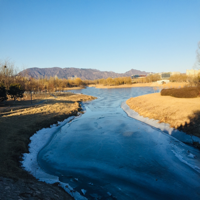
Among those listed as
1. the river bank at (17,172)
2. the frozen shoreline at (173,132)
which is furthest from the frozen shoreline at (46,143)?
the river bank at (17,172)

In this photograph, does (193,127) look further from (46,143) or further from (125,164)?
(46,143)

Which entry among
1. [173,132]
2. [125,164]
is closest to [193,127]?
[173,132]

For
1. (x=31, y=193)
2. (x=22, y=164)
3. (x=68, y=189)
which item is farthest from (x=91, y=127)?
(x=31, y=193)

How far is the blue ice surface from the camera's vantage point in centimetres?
713

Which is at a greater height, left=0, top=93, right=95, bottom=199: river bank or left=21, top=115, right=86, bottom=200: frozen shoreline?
left=0, top=93, right=95, bottom=199: river bank

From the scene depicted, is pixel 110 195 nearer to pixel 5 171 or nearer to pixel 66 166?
pixel 66 166

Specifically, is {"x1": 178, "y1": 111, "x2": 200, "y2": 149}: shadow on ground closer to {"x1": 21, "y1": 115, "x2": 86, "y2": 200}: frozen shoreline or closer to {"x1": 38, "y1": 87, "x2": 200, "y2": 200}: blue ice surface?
{"x1": 38, "y1": 87, "x2": 200, "y2": 200}: blue ice surface

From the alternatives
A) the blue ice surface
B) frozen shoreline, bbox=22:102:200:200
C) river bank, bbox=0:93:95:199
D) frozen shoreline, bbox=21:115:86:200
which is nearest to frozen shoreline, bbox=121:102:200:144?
frozen shoreline, bbox=22:102:200:200

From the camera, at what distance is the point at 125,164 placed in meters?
9.47

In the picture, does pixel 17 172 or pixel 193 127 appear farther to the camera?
pixel 193 127

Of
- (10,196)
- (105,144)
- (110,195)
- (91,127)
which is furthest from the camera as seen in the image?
(91,127)

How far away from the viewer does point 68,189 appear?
7.04 meters

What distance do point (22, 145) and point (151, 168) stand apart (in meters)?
8.69

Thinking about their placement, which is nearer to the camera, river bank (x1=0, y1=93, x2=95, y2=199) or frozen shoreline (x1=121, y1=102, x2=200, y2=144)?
river bank (x1=0, y1=93, x2=95, y2=199)
